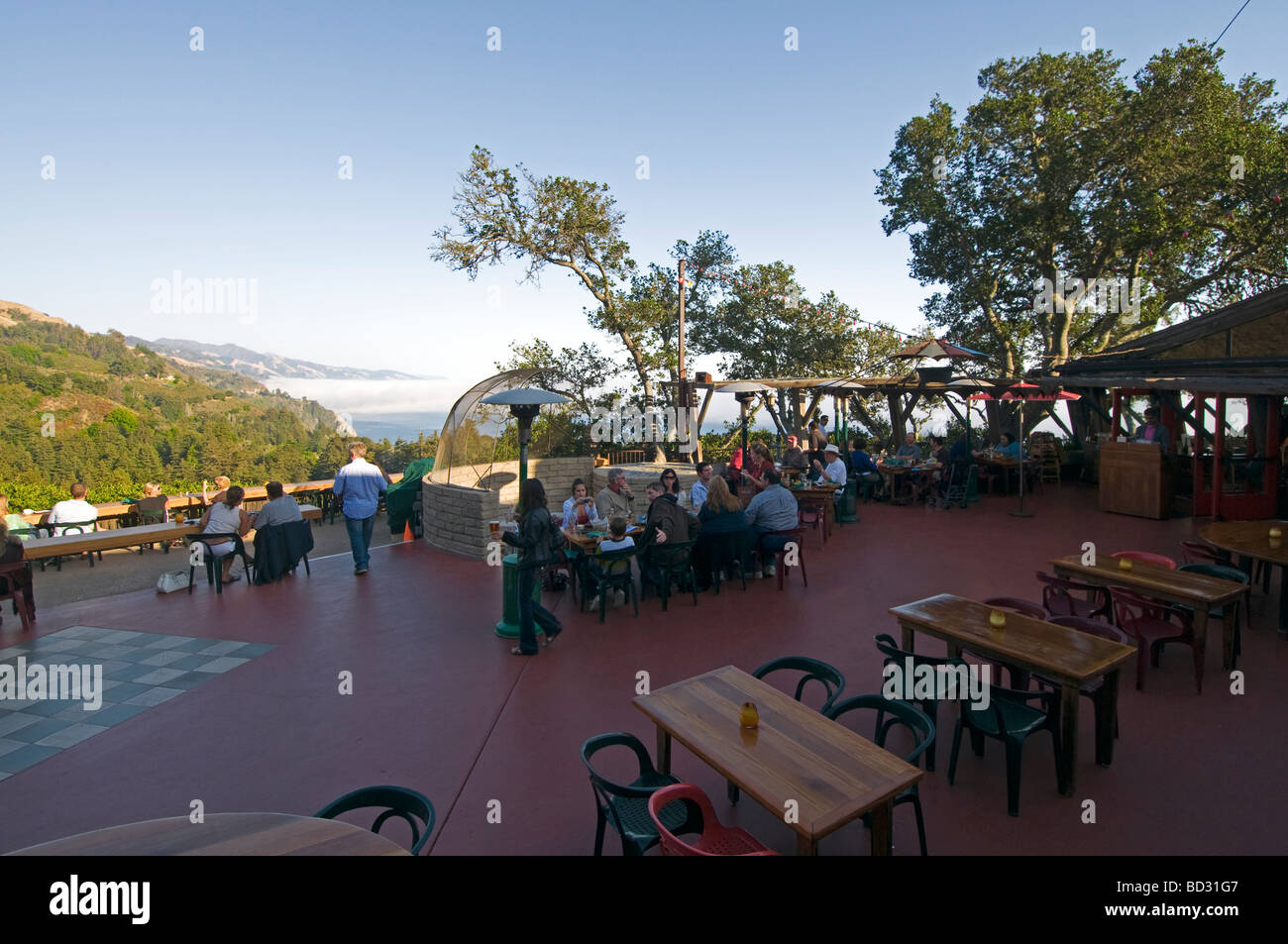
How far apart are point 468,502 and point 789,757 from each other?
7.97m

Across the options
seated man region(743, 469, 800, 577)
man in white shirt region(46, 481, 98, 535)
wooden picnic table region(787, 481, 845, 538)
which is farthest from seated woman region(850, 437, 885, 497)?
man in white shirt region(46, 481, 98, 535)

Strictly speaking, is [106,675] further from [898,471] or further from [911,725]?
[898,471]

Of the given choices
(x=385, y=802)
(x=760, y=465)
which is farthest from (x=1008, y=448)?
(x=385, y=802)

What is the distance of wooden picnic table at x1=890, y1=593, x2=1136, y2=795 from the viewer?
134 inches

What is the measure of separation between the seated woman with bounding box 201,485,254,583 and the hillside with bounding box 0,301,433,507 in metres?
9.03

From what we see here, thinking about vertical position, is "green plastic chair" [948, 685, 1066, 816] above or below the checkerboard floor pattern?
above

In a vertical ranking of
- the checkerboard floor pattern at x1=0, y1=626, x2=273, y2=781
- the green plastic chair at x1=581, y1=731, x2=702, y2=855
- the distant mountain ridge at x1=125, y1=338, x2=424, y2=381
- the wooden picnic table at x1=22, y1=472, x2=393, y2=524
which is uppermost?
the distant mountain ridge at x1=125, y1=338, x2=424, y2=381

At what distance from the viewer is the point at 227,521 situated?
28.1 ft

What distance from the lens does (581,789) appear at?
3.67 meters

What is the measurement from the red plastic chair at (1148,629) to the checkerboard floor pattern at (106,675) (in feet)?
23.6

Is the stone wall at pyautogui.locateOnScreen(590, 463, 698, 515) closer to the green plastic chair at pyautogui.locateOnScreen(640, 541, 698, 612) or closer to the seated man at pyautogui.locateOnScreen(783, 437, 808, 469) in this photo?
the seated man at pyautogui.locateOnScreen(783, 437, 808, 469)

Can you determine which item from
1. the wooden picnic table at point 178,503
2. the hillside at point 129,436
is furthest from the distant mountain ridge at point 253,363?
the wooden picnic table at point 178,503

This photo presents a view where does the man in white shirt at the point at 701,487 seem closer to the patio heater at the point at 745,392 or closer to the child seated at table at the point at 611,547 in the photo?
the child seated at table at the point at 611,547
